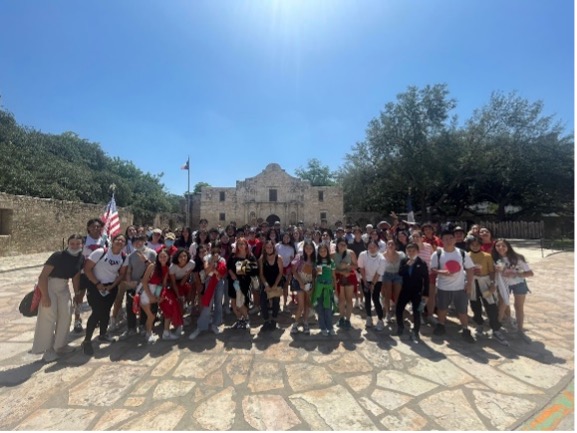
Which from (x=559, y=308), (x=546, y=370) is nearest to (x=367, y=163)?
(x=559, y=308)

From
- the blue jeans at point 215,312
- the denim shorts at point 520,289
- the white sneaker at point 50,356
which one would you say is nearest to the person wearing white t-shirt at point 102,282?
the white sneaker at point 50,356

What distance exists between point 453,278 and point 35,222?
19876 mm

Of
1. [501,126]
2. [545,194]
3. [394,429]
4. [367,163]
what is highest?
[501,126]

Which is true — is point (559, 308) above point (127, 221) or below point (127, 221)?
below

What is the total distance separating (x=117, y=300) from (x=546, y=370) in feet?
20.3

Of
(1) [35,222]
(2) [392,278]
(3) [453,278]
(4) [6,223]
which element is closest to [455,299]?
(3) [453,278]

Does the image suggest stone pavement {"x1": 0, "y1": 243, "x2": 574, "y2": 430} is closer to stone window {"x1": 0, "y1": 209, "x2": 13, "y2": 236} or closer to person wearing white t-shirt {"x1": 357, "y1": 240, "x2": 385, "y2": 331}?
person wearing white t-shirt {"x1": 357, "y1": 240, "x2": 385, "y2": 331}

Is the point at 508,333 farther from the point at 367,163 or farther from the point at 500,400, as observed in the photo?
the point at 367,163

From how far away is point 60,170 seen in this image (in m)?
25.1

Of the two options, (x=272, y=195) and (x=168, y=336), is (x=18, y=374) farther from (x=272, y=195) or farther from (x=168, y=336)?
(x=272, y=195)

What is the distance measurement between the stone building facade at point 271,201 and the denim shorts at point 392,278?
31.1m

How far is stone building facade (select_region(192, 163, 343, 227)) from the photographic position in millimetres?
36344

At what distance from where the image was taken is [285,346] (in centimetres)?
435

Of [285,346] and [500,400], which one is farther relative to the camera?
[285,346]
